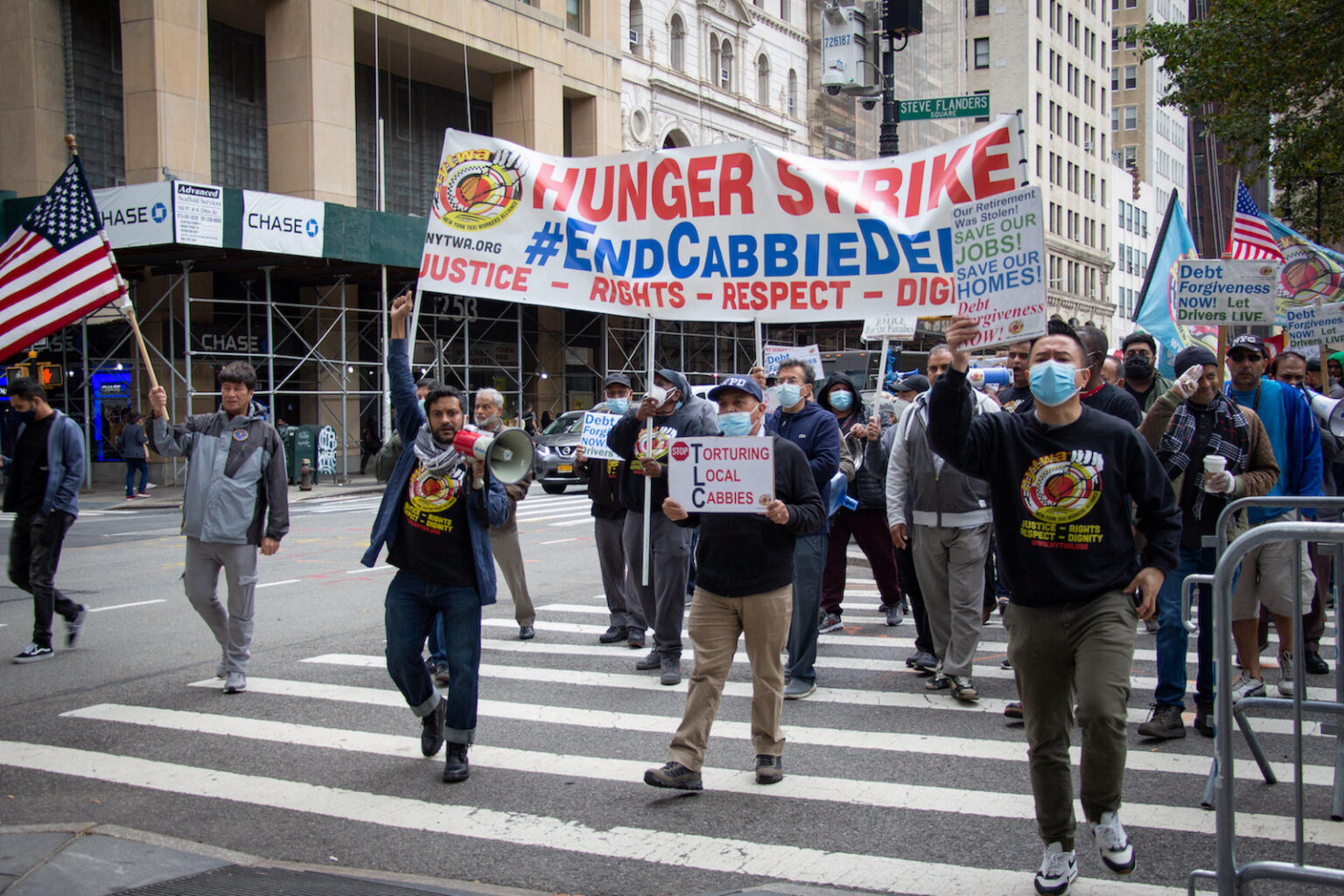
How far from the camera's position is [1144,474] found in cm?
437

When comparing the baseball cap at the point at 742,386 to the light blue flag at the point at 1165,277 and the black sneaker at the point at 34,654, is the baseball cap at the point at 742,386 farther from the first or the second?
the light blue flag at the point at 1165,277

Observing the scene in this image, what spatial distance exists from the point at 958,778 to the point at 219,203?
75.5 feet

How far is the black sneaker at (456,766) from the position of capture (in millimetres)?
5664

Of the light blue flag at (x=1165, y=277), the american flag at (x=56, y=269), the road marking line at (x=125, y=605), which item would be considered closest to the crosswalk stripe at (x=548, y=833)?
the american flag at (x=56, y=269)

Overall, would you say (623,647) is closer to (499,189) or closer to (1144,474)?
(499,189)

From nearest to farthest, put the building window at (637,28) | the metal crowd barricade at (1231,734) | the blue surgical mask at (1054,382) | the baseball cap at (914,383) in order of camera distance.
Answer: the metal crowd barricade at (1231,734), the blue surgical mask at (1054,382), the baseball cap at (914,383), the building window at (637,28)

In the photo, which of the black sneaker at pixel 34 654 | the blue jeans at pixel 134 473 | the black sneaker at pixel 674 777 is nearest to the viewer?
the black sneaker at pixel 674 777

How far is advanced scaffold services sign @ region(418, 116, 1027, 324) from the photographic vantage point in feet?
26.2

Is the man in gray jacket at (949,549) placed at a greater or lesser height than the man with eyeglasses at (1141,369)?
lesser

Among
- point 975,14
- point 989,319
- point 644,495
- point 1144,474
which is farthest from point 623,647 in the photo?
point 975,14

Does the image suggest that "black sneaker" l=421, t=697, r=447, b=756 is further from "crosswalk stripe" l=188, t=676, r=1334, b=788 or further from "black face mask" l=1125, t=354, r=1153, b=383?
"black face mask" l=1125, t=354, r=1153, b=383

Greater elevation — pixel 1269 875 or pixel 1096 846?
pixel 1269 875

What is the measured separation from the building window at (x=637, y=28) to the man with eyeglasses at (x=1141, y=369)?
116 ft

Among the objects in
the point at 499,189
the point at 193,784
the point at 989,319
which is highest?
the point at 499,189
